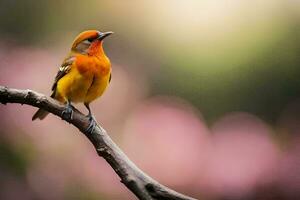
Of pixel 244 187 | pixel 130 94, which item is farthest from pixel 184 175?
pixel 130 94

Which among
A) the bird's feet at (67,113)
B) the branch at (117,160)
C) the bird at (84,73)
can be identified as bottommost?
the branch at (117,160)

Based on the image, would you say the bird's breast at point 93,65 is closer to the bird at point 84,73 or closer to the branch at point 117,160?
the bird at point 84,73

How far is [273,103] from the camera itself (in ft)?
11.0

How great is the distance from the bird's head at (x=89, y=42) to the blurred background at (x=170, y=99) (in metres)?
1.04

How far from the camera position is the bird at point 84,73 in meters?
1.24

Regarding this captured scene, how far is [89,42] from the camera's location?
1.23m

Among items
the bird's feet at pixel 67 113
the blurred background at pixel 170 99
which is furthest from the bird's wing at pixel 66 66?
the blurred background at pixel 170 99

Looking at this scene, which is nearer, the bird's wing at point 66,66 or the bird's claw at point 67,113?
the bird's claw at point 67,113

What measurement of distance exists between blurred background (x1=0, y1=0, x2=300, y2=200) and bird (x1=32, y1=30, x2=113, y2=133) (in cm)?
87

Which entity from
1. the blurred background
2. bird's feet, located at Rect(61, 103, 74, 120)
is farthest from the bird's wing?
the blurred background

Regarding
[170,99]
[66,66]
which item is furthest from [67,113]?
[170,99]

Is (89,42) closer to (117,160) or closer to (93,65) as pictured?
(93,65)

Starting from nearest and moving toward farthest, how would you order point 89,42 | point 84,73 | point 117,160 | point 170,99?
point 117,160
point 89,42
point 84,73
point 170,99

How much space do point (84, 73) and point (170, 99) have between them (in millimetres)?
1346
